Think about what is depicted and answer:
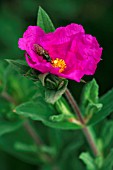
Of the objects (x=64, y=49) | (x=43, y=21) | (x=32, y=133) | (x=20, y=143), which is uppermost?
(x=43, y=21)

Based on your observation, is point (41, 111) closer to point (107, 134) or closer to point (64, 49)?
point (64, 49)

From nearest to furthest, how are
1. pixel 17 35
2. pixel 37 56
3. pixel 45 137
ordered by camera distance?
pixel 37 56, pixel 45 137, pixel 17 35

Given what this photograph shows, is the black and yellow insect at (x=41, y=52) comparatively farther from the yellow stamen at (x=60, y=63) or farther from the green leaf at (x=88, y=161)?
the green leaf at (x=88, y=161)

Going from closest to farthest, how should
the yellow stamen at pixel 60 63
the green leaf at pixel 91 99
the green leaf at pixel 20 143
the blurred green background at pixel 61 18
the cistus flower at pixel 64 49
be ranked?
the cistus flower at pixel 64 49 < the yellow stamen at pixel 60 63 < the green leaf at pixel 91 99 < the green leaf at pixel 20 143 < the blurred green background at pixel 61 18

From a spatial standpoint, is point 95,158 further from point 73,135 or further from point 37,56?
point 37,56

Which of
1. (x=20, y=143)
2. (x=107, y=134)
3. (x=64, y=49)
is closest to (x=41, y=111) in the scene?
(x=64, y=49)

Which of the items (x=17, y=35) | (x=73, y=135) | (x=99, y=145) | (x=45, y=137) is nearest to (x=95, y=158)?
(x=99, y=145)

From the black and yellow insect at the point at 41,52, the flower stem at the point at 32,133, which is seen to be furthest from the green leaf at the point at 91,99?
the flower stem at the point at 32,133
